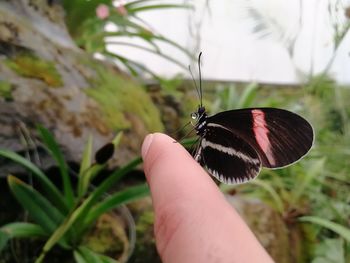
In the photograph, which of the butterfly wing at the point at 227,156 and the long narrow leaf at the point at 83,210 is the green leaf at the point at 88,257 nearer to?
the long narrow leaf at the point at 83,210

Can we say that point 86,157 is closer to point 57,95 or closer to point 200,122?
point 57,95

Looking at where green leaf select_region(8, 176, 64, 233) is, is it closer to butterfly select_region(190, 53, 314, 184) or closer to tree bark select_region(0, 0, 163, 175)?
tree bark select_region(0, 0, 163, 175)

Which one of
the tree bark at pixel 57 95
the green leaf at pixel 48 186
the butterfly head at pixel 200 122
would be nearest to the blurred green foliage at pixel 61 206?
the green leaf at pixel 48 186

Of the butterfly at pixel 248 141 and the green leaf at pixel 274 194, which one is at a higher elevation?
the butterfly at pixel 248 141

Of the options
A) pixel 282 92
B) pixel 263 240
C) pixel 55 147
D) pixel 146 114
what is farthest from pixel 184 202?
pixel 282 92

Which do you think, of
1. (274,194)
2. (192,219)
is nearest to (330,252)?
(274,194)

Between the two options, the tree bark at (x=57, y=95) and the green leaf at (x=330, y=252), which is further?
the green leaf at (x=330, y=252)

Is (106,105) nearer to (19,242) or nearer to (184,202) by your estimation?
(19,242)
